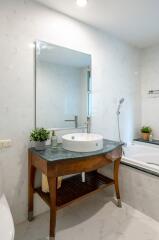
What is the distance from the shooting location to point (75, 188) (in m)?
1.89

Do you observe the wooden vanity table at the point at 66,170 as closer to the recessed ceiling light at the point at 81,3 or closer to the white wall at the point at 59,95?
the white wall at the point at 59,95

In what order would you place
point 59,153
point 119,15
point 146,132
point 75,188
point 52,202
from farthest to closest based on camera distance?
point 146,132, point 119,15, point 75,188, point 59,153, point 52,202

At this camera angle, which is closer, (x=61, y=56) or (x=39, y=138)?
(x=39, y=138)

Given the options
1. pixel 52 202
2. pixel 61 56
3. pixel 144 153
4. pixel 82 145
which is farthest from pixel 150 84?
pixel 52 202

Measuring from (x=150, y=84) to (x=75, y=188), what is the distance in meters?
2.32

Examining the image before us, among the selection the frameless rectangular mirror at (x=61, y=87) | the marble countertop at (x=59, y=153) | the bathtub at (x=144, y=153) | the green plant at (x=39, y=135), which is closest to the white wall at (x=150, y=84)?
the bathtub at (x=144, y=153)

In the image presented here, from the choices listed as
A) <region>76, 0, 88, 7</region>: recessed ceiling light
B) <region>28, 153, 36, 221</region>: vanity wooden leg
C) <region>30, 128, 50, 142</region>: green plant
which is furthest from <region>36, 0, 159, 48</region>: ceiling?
<region>28, 153, 36, 221</region>: vanity wooden leg

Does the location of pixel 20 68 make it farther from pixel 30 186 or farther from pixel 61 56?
pixel 30 186

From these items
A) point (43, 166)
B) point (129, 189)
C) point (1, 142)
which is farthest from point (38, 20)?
point (129, 189)

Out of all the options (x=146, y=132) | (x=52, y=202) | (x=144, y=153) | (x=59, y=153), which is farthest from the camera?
(x=146, y=132)

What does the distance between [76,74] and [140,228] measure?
193 centimetres

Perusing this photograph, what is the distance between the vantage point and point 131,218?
1876 mm

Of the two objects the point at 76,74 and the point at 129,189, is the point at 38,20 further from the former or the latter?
the point at 129,189

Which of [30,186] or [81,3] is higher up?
[81,3]
